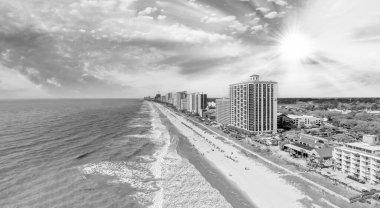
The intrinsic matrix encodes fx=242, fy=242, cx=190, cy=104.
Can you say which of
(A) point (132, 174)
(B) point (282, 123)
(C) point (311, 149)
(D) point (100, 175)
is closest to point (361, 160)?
(C) point (311, 149)

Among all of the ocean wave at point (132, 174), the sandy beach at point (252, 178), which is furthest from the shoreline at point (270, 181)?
the ocean wave at point (132, 174)

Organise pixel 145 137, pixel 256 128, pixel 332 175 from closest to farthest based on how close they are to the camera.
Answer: pixel 332 175 < pixel 145 137 < pixel 256 128

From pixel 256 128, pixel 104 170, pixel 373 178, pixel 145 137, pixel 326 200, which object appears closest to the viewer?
pixel 326 200

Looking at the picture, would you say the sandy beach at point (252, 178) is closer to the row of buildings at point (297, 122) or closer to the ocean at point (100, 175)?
the ocean at point (100, 175)

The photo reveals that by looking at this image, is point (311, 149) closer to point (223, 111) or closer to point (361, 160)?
point (361, 160)

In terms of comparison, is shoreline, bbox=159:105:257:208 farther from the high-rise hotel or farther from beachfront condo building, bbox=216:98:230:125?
beachfront condo building, bbox=216:98:230:125

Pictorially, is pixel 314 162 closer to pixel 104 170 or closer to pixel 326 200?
pixel 326 200

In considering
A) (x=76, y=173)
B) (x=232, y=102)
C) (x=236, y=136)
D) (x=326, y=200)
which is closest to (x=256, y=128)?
(x=236, y=136)
